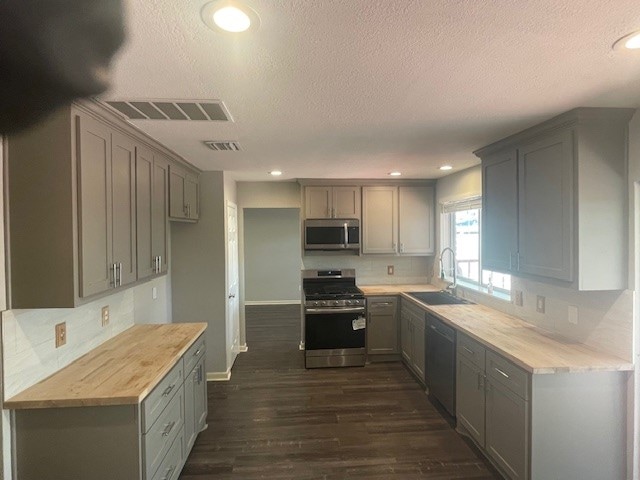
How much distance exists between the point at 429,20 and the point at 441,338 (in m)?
2.66

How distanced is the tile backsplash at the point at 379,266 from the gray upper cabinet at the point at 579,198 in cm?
254

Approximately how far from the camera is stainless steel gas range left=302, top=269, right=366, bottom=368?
4113 mm

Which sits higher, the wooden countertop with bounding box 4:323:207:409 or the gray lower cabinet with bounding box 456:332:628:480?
the wooden countertop with bounding box 4:323:207:409

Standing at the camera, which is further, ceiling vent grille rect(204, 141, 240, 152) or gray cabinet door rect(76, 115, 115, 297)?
ceiling vent grille rect(204, 141, 240, 152)

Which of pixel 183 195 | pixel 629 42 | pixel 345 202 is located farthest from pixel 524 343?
pixel 183 195

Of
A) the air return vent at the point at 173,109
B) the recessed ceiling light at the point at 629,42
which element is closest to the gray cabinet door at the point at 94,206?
the air return vent at the point at 173,109

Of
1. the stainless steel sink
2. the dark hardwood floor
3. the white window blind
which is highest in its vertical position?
the white window blind

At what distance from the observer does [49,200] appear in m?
1.63

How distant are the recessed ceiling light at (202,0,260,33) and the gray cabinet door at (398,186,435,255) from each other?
3.72m

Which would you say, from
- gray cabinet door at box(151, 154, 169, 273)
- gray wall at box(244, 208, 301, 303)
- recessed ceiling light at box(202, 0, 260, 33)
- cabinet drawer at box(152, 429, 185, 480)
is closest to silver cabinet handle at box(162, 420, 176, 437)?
cabinet drawer at box(152, 429, 185, 480)

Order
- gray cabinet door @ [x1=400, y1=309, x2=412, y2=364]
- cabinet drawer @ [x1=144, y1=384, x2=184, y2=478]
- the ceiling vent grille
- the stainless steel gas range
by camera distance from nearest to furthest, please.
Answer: cabinet drawer @ [x1=144, y1=384, x2=184, y2=478]
the ceiling vent grille
gray cabinet door @ [x1=400, y1=309, x2=412, y2=364]
the stainless steel gas range

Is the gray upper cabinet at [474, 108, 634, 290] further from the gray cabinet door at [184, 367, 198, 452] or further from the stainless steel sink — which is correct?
the gray cabinet door at [184, 367, 198, 452]

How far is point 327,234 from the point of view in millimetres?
4426

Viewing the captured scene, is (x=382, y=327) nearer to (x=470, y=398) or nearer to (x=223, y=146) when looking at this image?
(x=470, y=398)
